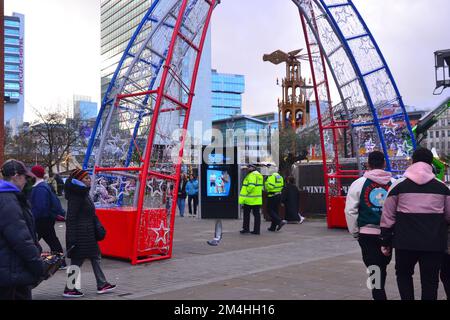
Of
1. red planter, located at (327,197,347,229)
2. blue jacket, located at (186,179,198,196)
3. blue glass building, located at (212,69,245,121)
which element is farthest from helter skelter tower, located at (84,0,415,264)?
blue glass building, located at (212,69,245,121)

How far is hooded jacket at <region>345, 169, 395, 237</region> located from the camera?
5219 millimetres

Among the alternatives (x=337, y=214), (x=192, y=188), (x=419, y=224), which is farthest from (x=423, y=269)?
(x=192, y=188)

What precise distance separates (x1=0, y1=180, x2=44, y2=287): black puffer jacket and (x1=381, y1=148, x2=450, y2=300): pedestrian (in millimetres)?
3222

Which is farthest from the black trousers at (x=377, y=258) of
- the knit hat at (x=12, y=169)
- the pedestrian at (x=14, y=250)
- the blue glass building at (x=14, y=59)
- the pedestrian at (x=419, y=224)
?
the blue glass building at (x=14, y=59)

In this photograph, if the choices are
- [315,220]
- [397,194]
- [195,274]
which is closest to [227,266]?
[195,274]

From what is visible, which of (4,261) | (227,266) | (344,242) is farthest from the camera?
(344,242)

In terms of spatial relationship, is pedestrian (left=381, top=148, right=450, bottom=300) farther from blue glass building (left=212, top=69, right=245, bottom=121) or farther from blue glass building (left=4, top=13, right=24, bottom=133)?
blue glass building (left=4, top=13, right=24, bottom=133)

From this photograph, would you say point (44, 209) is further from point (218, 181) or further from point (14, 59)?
point (14, 59)

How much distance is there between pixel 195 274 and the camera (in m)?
7.80

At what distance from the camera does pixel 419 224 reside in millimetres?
4629

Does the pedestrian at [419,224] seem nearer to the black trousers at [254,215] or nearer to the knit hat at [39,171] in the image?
the knit hat at [39,171]
